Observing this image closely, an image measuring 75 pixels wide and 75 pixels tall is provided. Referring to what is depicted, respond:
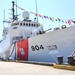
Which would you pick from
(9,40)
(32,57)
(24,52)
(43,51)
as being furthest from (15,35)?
(43,51)

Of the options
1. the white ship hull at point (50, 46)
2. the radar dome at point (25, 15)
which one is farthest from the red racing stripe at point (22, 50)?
the radar dome at point (25, 15)

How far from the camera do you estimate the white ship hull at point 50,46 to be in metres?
11.1

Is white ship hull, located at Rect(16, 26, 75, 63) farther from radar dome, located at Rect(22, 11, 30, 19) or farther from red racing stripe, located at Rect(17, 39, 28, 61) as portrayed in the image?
radar dome, located at Rect(22, 11, 30, 19)

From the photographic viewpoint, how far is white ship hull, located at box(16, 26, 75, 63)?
36.6 feet

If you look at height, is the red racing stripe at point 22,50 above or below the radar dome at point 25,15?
below

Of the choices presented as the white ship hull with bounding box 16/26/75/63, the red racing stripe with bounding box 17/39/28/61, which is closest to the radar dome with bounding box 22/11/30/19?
the red racing stripe with bounding box 17/39/28/61

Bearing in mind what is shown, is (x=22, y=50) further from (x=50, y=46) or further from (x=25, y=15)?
(x=25, y=15)

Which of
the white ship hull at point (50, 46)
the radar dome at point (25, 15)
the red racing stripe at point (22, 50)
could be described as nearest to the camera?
the white ship hull at point (50, 46)

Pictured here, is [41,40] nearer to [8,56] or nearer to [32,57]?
[32,57]

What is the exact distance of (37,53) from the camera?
1414 centimetres

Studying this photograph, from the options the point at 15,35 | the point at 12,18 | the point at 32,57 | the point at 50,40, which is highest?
the point at 12,18

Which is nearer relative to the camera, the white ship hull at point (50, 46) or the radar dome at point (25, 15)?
the white ship hull at point (50, 46)

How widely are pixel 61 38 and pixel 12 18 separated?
14287mm

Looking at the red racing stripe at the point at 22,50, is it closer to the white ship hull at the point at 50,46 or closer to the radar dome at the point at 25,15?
the white ship hull at the point at 50,46
